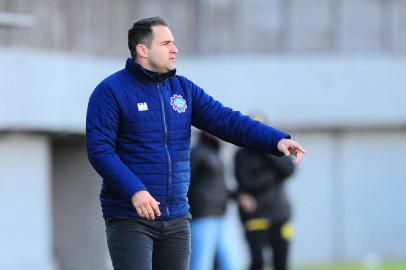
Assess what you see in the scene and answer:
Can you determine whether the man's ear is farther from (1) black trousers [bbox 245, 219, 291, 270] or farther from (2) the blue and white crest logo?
(1) black trousers [bbox 245, 219, 291, 270]

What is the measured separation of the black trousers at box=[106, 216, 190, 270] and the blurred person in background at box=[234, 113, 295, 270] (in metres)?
4.89

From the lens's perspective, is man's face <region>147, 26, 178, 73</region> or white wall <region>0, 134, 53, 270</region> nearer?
man's face <region>147, 26, 178, 73</region>

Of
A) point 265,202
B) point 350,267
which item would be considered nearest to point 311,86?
point 350,267

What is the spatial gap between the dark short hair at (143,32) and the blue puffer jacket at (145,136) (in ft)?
0.35

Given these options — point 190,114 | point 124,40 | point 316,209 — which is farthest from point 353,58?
point 190,114

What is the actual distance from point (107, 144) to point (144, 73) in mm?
448

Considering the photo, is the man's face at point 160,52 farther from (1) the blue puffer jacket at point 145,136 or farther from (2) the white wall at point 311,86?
(2) the white wall at point 311,86

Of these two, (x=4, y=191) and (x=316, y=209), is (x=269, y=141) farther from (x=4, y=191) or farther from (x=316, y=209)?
(x=316, y=209)

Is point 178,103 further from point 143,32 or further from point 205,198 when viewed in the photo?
point 205,198

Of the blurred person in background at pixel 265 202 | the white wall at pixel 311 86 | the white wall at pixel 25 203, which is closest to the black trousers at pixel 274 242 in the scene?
the blurred person in background at pixel 265 202

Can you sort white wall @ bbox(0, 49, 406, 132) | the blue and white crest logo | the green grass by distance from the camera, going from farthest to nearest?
white wall @ bbox(0, 49, 406, 132) → the green grass → the blue and white crest logo

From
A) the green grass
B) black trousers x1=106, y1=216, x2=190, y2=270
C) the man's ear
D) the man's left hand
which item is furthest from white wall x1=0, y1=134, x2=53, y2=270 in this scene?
the man's left hand

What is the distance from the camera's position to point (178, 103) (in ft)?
21.9

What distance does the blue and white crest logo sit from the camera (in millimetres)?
6645
